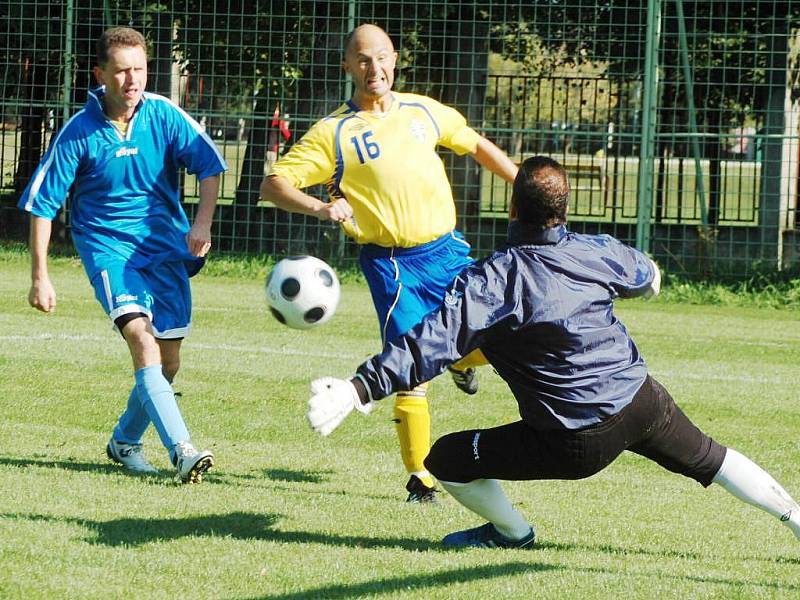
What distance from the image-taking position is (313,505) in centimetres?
547

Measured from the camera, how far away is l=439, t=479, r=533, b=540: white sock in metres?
4.72

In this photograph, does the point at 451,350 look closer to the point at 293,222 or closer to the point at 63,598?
the point at 63,598

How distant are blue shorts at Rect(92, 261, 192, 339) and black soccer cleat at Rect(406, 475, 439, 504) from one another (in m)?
1.35

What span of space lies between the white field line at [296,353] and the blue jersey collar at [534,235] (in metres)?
4.95

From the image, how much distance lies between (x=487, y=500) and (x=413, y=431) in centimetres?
111

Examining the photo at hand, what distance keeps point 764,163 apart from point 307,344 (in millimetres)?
7415

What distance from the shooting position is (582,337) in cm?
434

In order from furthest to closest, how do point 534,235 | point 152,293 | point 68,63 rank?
1. point 68,63
2. point 152,293
3. point 534,235

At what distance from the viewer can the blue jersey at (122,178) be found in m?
5.97

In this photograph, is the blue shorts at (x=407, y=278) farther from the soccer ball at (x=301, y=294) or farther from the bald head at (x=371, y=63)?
the bald head at (x=371, y=63)

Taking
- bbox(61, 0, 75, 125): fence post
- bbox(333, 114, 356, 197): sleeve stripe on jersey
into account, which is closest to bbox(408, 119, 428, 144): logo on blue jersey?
bbox(333, 114, 356, 197): sleeve stripe on jersey

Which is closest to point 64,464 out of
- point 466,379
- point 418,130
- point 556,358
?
point 466,379

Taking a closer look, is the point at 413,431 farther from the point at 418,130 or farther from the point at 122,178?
the point at 122,178

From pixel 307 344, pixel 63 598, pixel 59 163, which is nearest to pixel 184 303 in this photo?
pixel 59 163
